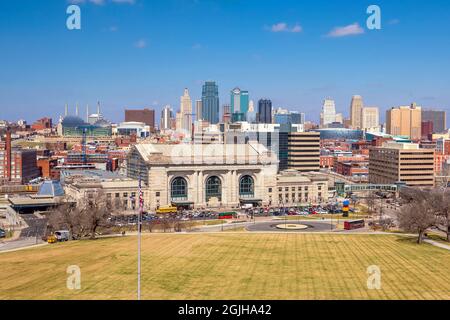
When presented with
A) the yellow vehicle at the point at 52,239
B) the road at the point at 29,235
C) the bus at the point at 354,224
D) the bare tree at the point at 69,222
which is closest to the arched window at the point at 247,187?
the bus at the point at 354,224

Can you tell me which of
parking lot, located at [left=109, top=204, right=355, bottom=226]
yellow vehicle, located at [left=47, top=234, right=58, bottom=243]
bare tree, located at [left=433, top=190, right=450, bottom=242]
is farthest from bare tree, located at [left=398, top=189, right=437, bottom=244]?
yellow vehicle, located at [left=47, top=234, right=58, bottom=243]

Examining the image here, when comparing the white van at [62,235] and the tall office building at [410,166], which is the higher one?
the tall office building at [410,166]

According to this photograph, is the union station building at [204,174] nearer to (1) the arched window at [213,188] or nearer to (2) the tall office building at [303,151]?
(1) the arched window at [213,188]

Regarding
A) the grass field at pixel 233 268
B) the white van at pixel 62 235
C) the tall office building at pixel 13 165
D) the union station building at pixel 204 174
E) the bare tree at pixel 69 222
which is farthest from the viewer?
the tall office building at pixel 13 165

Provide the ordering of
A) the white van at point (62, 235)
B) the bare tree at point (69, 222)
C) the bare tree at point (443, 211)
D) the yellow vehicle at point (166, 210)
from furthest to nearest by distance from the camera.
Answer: the yellow vehicle at point (166, 210) < the bare tree at point (443, 211) < the bare tree at point (69, 222) < the white van at point (62, 235)

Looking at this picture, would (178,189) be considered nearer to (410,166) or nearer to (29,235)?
(29,235)

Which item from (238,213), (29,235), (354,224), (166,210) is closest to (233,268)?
(354,224)

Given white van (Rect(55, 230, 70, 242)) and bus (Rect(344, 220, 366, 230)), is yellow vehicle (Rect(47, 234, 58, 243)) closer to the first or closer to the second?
white van (Rect(55, 230, 70, 242))
